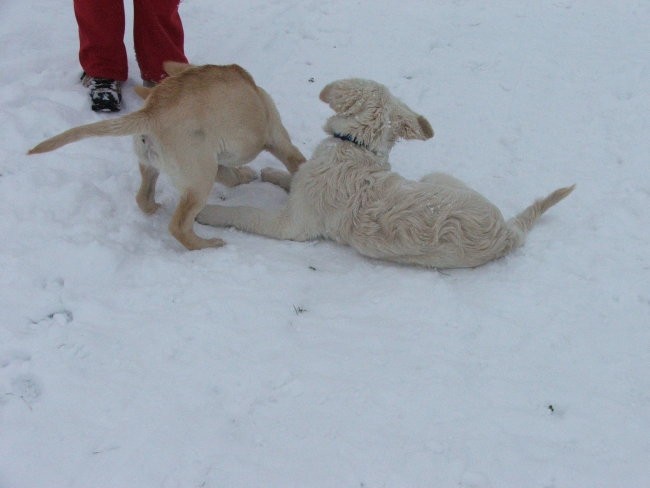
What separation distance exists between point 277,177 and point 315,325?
145cm

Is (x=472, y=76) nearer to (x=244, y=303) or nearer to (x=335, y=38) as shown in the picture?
(x=335, y=38)

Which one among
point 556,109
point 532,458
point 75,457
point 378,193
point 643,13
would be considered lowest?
point 75,457

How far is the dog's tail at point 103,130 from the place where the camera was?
2542mm

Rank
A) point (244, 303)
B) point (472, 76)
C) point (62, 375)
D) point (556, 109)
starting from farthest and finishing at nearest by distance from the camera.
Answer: point (472, 76)
point (556, 109)
point (244, 303)
point (62, 375)

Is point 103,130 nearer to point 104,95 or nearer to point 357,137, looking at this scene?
point 104,95

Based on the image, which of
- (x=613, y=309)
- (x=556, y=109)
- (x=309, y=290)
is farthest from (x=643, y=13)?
(x=309, y=290)

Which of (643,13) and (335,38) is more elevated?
(643,13)

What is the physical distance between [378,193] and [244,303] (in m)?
1.10

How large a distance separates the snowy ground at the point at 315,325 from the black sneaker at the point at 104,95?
0.09m

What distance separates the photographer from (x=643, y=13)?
5367 millimetres

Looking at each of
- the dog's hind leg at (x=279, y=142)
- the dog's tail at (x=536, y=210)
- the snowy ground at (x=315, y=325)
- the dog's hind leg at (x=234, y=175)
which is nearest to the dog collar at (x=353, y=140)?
the dog's hind leg at (x=279, y=142)

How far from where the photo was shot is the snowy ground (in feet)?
6.86

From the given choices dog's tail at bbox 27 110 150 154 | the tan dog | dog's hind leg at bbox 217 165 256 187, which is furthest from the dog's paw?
dog's tail at bbox 27 110 150 154

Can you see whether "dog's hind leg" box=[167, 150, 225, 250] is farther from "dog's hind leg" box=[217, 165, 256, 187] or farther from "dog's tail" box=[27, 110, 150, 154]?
"dog's hind leg" box=[217, 165, 256, 187]
